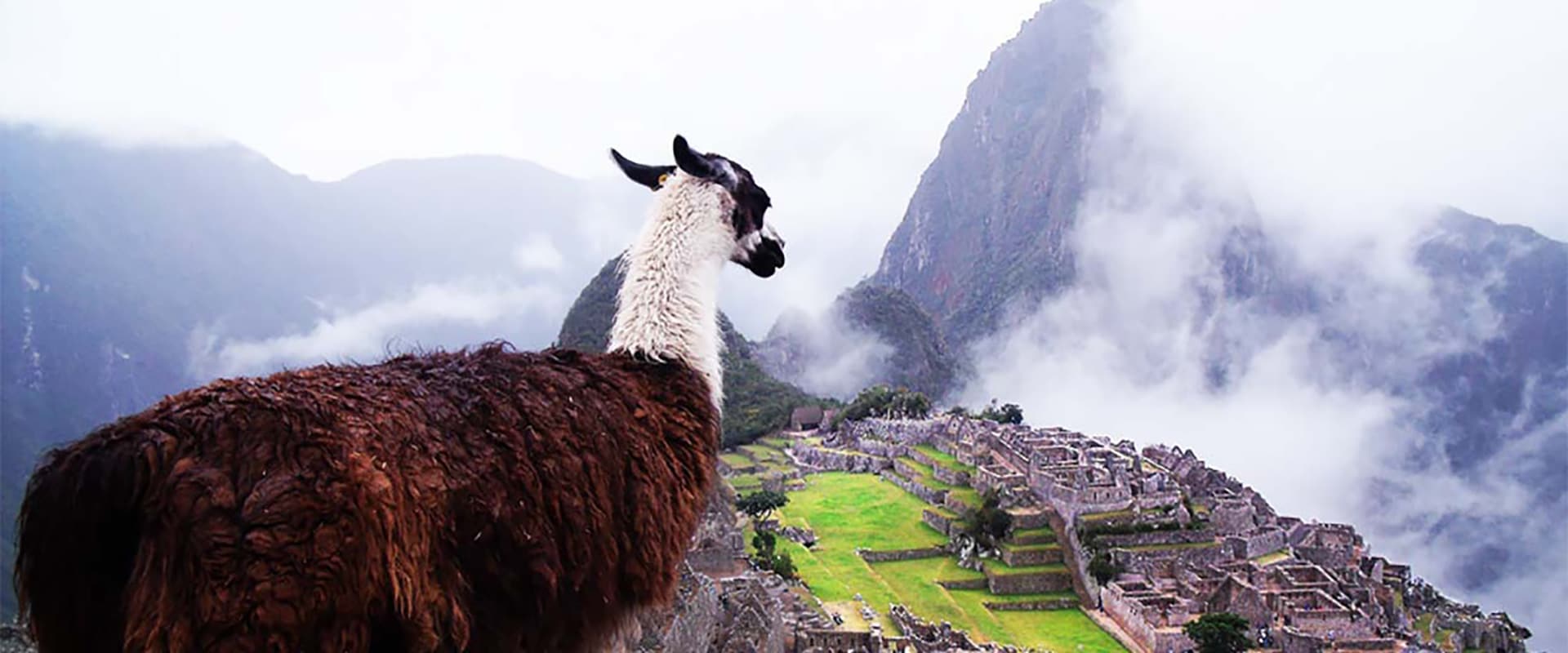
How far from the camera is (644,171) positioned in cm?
238

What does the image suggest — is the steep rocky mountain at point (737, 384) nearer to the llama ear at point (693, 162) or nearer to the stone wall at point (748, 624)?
the stone wall at point (748, 624)

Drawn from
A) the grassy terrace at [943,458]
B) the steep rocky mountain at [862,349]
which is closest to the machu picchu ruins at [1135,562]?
the grassy terrace at [943,458]

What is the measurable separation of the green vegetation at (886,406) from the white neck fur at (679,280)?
124 ft

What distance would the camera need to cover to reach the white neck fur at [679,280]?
2143 mm

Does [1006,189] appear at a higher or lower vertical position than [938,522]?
higher

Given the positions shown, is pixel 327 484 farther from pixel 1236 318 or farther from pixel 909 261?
pixel 909 261

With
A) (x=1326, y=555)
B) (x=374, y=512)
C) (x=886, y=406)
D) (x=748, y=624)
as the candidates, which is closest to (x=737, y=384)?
(x=886, y=406)

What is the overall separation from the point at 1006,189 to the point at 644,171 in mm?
84071

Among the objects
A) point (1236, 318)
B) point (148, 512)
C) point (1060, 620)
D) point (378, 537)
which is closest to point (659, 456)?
point (378, 537)

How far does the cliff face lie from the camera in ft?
251

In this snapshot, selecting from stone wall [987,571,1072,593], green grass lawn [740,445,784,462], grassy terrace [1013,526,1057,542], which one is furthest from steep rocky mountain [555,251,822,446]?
stone wall [987,571,1072,593]

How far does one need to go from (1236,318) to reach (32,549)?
251ft

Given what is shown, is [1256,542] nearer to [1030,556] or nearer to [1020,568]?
[1030,556]

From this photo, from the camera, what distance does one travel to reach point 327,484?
4.61 ft
